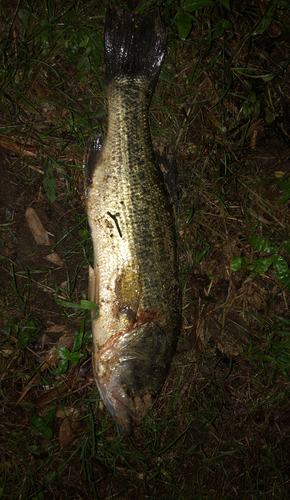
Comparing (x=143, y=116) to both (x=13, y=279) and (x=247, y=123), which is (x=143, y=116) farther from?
(x=13, y=279)

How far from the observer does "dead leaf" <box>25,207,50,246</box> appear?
8.95ft

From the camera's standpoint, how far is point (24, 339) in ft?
8.72

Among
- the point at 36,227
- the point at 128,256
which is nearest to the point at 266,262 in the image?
the point at 128,256

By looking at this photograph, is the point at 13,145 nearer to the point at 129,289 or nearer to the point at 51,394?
the point at 129,289

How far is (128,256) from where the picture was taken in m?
2.21

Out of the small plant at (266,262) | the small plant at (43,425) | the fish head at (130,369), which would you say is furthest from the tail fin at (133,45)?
the small plant at (43,425)

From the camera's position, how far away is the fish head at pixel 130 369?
219 cm

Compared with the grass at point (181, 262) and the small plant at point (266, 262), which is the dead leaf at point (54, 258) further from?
the small plant at point (266, 262)

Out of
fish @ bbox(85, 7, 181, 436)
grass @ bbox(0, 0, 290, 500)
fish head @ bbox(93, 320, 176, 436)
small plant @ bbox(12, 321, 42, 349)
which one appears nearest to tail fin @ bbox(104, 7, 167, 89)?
fish @ bbox(85, 7, 181, 436)

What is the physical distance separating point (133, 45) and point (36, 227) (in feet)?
6.64

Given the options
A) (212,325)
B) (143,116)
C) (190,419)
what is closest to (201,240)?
(212,325)

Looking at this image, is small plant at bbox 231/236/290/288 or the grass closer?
the grass

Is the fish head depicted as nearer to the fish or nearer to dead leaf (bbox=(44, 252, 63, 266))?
the fish

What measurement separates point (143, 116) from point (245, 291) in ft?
7.03
